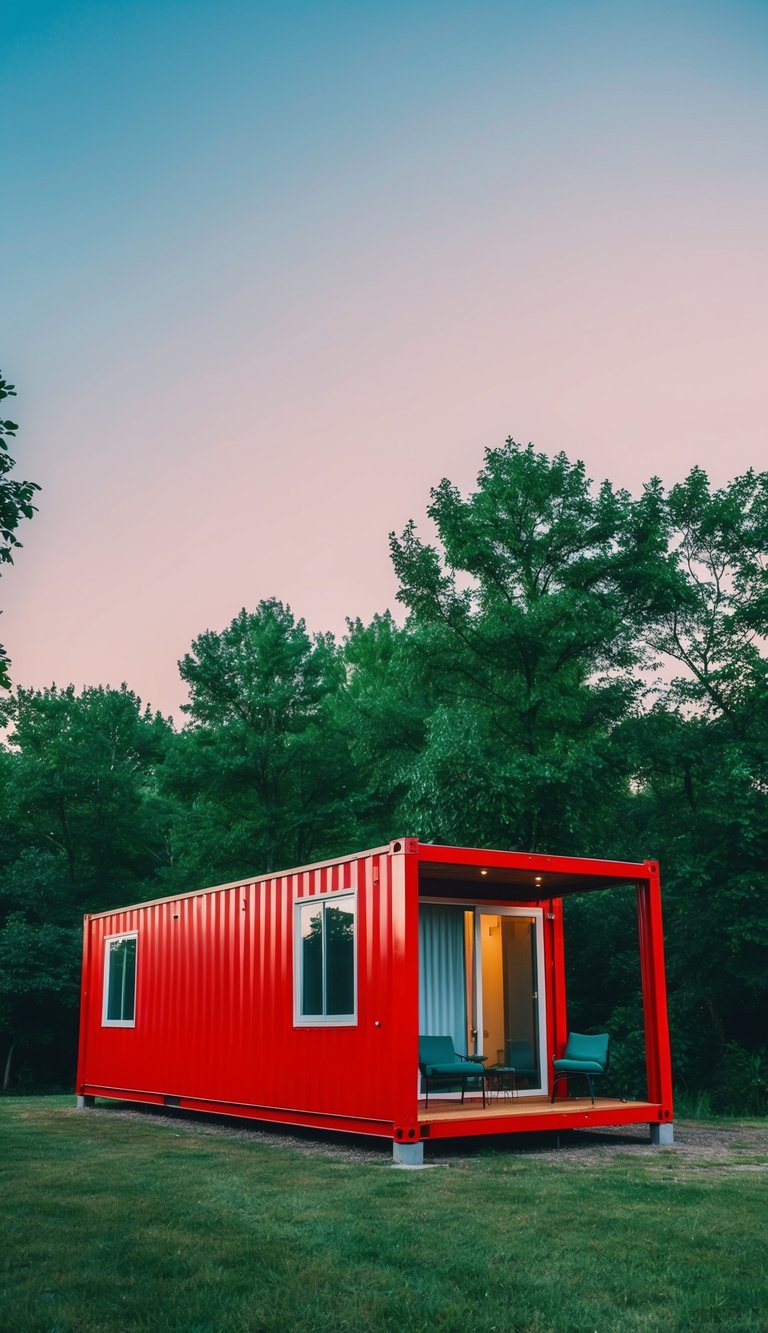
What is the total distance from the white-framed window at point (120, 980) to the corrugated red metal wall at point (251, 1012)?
0.40 ft

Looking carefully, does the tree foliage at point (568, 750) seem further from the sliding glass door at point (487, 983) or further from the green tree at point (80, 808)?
the sliding glass door at point (487, 983)

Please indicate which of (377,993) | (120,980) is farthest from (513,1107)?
(120,980)

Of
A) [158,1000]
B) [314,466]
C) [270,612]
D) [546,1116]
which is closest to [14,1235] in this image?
[546,1116]

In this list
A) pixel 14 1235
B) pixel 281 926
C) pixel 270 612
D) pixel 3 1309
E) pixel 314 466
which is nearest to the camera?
pixel 3 1309

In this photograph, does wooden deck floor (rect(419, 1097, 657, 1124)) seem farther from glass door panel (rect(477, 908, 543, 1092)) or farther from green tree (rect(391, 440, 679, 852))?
green tree (rect(391, 440, 679, 852))

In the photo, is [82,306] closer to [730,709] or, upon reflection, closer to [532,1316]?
[730,709]

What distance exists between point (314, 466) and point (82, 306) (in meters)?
5.12

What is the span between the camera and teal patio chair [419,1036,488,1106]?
969 cm

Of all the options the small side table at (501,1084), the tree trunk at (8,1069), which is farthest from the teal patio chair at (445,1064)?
the tree trunk at (8,1069)

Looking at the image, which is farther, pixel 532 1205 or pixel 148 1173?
pixel 148 1173

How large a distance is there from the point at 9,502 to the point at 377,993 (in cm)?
526

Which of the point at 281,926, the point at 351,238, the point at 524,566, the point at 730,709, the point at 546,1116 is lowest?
the point at 546,1116

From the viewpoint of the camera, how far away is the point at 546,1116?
359 inches

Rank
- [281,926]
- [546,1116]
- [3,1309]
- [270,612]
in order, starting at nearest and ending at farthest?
[3,1309] → [546,1116] → [281,926] → [270,612]
